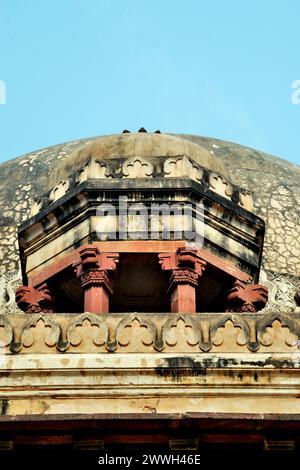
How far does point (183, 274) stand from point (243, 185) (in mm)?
9033

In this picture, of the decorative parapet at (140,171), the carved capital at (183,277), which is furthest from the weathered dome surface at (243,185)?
the carved capital at (183,277)

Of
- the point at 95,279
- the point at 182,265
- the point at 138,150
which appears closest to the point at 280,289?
the point at 138,150

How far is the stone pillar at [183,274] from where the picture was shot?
54.9 feet

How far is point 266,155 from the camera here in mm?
27797

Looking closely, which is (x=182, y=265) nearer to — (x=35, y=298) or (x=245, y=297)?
(x=245, y=297)

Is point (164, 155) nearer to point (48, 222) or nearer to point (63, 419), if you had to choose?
point (48, 222)

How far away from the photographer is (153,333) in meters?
14.1

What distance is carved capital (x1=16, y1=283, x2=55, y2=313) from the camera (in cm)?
1792

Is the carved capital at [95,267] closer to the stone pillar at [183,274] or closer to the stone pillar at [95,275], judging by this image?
the stone pillar at [95,275]

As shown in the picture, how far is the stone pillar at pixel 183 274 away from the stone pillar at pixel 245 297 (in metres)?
0.82

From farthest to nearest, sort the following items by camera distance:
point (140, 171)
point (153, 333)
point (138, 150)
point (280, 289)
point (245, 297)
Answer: point (280, 289) → point (138, 150) → point (245, 297) → point (140, 171) → point (153, 333)

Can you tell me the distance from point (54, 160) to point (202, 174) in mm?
9080

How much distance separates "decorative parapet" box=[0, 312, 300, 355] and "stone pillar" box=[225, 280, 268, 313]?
3.43m

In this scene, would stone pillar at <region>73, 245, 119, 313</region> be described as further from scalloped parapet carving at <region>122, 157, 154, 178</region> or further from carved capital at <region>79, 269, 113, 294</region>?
scalloped parapet carving at <region>122, 157, 154, 178</region>
